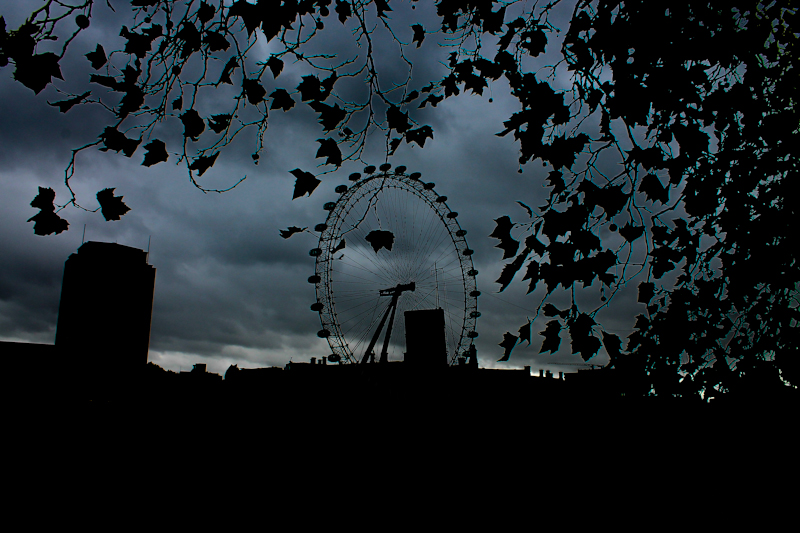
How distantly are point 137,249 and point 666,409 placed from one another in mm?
130676

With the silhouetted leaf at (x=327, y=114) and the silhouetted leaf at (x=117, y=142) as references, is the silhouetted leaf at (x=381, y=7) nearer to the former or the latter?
the silhouetted leaf at (x=327, y=114)

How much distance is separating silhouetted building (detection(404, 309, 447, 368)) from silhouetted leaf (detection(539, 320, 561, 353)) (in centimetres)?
3041

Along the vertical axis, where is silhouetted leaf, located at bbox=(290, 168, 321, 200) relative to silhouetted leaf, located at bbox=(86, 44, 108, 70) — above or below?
below

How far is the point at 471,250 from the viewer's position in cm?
3450

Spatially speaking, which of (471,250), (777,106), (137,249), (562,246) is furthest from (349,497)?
(137,249)

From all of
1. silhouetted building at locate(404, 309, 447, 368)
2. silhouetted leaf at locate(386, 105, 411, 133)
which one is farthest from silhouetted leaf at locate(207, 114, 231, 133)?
silhouetted building at locate(404, 309, 447, 368)

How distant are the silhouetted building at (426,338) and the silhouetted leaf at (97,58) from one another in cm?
3109

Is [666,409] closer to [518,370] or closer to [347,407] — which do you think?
[347,407]

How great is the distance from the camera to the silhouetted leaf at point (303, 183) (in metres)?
4.04

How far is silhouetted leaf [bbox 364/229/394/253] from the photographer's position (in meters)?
4.50

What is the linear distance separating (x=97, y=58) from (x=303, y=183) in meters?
2.19

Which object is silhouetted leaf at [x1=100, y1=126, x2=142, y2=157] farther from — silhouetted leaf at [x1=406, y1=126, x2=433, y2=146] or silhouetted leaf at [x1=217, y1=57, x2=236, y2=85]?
silhouetted leaf at [x1=406, y1=126, x2=433, y2=146]

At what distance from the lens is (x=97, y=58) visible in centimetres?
414

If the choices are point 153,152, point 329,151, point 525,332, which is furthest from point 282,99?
point 525,332
